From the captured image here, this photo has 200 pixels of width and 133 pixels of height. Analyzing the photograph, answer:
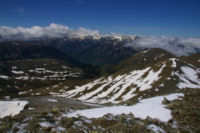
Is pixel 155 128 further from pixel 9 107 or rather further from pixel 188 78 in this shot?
pixel 188 78

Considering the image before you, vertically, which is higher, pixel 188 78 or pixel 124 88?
pixel 188 78

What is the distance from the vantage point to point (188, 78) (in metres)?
77.5

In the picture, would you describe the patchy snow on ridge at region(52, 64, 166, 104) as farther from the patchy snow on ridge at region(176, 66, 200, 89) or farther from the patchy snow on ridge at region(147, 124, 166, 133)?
the patchy snow on ridge at region(147, 124, 166, 133)

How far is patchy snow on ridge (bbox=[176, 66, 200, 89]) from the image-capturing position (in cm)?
6700

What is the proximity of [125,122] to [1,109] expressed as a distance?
47.9 m

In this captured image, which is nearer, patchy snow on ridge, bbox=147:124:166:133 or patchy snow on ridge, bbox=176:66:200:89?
patchy snow on ridge, bbox=147:124:166:133

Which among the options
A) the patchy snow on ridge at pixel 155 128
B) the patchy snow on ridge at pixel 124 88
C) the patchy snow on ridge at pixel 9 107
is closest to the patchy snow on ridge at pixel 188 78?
the patchy snow on ridge at pixel 124 88

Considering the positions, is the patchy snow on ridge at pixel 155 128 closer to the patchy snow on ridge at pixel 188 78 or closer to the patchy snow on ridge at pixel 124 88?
the patchy snow on ridge at pixel 124 88

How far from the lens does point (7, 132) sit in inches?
459

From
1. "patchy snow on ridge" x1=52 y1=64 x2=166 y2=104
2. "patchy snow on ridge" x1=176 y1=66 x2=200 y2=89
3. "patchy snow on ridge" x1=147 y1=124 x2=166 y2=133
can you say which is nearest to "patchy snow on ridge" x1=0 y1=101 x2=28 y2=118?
"patchy snow on ridge" x1=52 y1=64 x2=166 y2=104

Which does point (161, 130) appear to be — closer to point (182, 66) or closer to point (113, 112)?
point (113, 112)

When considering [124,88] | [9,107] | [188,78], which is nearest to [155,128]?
[9,107]

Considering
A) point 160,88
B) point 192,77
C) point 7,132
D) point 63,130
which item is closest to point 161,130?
point 63,130

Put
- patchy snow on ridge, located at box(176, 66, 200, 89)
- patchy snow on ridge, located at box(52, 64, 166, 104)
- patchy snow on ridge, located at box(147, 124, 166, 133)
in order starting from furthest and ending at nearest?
patchy snow on ridge, located at box(52, 64, 166, 104) < patchy snow on ridge, located at box(176, 66, 200, 89) < patchy snow on ridge, located at box(147, 124, 166, 133)
